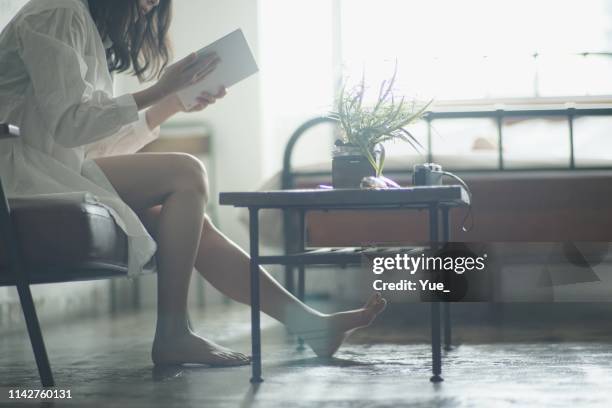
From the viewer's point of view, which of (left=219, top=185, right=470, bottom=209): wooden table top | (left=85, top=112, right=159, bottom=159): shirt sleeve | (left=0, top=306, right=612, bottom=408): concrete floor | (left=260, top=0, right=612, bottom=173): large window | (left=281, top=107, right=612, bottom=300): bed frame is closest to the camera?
(left=0, top=306, right=612, bottom=408): concrete floor

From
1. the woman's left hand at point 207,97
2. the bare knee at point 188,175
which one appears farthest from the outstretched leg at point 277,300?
the woman's left hand at point 207,97

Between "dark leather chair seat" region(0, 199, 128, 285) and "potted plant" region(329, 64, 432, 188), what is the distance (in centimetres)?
46

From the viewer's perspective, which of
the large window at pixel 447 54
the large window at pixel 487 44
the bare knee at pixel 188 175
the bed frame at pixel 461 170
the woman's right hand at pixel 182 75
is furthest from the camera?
the large window at pixel 487 44

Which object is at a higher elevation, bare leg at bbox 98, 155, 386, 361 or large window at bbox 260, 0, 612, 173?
large window at bbox 260, 0, 612, 173

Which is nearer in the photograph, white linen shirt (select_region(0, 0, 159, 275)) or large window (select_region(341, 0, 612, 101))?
white linen shirt (select_region(0, 0, 159, 275))

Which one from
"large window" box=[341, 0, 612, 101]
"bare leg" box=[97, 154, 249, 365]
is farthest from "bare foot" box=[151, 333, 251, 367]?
"large window" box=[341, 0, 612, 101]

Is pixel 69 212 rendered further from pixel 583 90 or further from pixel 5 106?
pixel 583 90

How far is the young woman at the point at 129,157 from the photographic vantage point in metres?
1.51

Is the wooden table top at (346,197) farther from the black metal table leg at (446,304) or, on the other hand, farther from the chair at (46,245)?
the black metal table leg at (446,304)

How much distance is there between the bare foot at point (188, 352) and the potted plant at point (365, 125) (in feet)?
1.29

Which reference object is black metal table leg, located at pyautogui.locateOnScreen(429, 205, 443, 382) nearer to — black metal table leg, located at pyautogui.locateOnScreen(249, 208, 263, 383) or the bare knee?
black metal table leg, located at pyautogui.locateOnScreen(249, 208, 263, 383)

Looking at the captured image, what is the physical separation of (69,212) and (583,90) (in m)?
3.48

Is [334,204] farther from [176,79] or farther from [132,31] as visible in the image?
[132,31]

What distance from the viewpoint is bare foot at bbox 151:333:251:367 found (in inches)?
63.9
